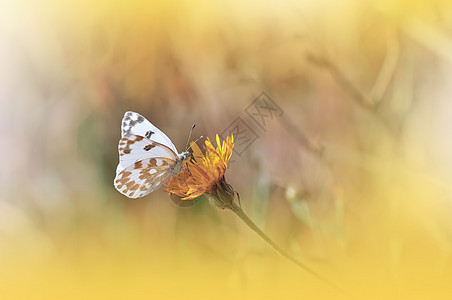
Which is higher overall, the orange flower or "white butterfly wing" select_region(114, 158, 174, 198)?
the orange flower

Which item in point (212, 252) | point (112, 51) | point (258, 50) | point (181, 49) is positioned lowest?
point (212, 252)

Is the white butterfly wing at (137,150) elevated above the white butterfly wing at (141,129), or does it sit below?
below

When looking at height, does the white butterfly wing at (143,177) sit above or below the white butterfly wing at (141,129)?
below

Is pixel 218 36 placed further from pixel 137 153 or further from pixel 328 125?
pixel 137 153

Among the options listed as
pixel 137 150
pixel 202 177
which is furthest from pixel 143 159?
pixel 202 177

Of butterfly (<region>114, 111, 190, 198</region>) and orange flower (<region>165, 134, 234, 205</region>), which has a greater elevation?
orange flower (<region>165, 134, 234, 205</region>)

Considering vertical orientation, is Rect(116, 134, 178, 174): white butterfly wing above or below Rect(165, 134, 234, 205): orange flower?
below

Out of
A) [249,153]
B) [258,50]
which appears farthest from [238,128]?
[258,50]
